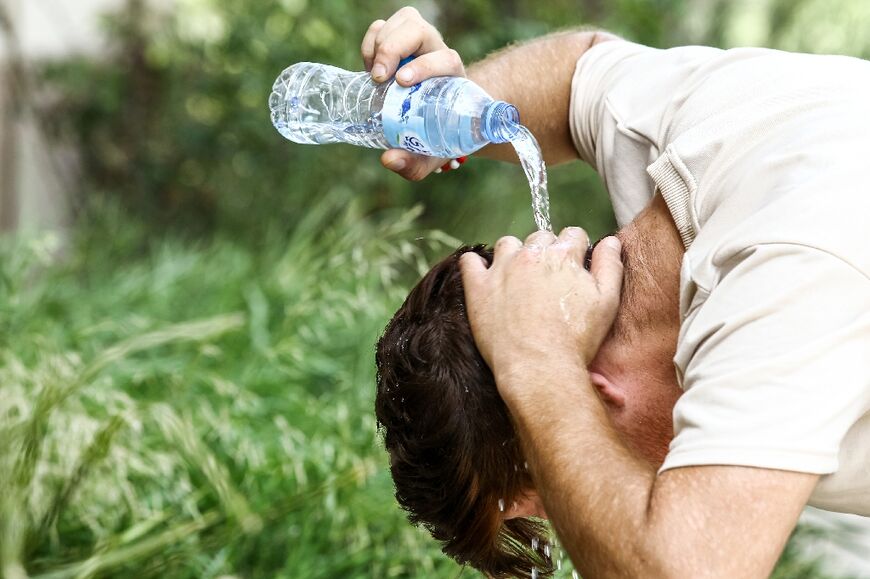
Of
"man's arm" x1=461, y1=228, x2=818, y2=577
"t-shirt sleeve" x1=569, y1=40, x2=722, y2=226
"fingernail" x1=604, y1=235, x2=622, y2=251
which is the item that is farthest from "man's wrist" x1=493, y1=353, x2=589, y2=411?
"t-shirt sleeve" x1=569, y1=40, x2=722, y2=226

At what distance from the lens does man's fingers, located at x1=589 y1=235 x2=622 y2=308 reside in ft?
6.45

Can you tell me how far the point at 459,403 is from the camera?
2045 mm

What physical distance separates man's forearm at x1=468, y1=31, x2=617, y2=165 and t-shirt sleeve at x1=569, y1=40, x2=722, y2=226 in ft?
0.17

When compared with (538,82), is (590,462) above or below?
below

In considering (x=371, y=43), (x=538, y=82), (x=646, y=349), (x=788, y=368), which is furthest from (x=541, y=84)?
(x=788, y=368)

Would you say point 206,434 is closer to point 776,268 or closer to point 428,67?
point 428,67

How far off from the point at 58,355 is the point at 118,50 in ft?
11.6

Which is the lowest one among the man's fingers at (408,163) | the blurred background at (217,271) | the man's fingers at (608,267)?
the blurred background at (217,271)

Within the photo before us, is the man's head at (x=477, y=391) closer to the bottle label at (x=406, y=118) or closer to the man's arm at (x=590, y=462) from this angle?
the man's arm at (x=590, y=462)

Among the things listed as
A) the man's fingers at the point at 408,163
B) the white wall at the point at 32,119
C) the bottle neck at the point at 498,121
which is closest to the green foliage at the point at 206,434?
the man's fingers at the point at 408,163

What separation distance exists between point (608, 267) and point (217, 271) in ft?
10.0

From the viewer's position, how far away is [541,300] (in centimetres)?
188

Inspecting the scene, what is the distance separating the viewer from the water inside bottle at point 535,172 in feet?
7.30

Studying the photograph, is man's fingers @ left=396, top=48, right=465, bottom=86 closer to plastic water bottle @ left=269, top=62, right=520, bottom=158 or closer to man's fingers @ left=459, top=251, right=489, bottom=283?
plastic water bottle @ left=269, top=62, right=520, bottom=158
